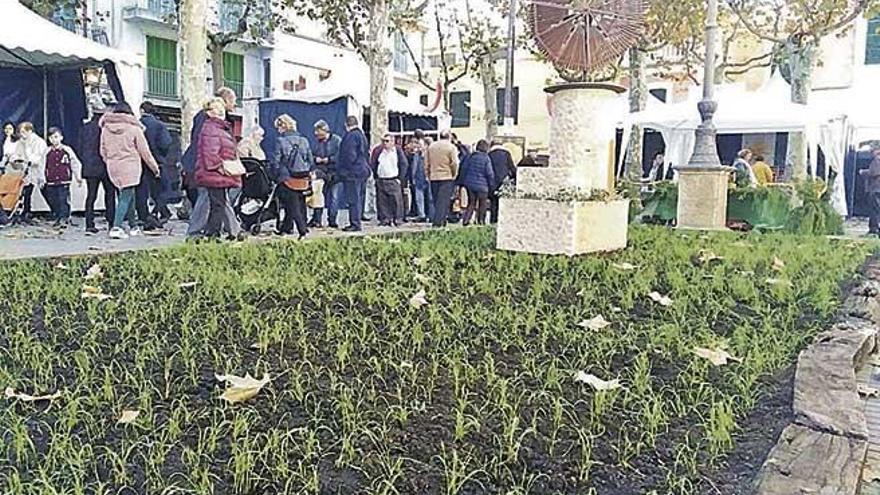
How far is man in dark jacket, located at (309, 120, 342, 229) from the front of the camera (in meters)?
12.2

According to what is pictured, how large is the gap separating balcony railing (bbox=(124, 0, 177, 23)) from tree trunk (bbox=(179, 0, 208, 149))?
16.8 metres

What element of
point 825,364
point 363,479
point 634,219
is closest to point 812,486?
point 363,479

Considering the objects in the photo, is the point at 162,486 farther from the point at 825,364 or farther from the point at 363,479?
the point at 825,364

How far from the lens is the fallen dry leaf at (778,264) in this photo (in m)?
6.65

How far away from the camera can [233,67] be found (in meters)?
34.2

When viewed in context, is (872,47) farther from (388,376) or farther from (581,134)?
(388,376)

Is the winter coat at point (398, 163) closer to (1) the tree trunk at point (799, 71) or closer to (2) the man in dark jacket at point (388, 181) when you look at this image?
(2) the man in dark jacket at point (388, 181)

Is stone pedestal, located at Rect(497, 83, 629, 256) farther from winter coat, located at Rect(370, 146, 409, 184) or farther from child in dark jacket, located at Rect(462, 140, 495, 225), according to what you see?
winter coat, located at Rect(370, 146, 409, 184)

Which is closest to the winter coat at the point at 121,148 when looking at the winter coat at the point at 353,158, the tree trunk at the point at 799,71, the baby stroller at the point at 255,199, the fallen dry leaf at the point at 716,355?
the baby stroller at the point at 255,199

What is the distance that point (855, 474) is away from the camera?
244cm

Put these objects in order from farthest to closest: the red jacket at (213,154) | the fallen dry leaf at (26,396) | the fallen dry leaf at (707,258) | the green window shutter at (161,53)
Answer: the green window shutter at (161,53) < the red jacket at (213,154) < the fallen dry leaf at (707,258) < the fallen dry leaf at (26,396)

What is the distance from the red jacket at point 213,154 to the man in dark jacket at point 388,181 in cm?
426

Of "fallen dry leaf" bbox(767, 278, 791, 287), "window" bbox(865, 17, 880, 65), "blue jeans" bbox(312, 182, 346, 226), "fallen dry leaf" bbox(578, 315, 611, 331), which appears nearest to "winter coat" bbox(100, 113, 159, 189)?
"blue jeans" bbox(312, 182, 346, 226)

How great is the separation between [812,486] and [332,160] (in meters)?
10.4
